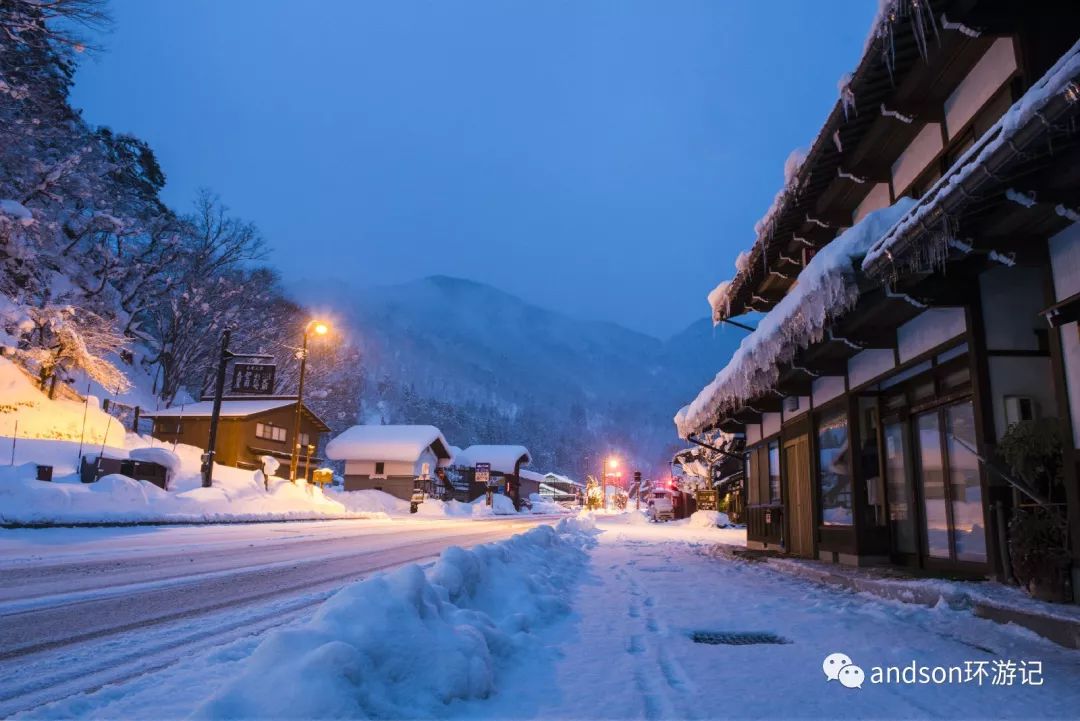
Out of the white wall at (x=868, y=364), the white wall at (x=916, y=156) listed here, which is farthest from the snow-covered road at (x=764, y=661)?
the white wall at (x=916, y=156)

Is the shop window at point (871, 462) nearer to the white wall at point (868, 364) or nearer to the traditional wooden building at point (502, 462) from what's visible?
the white wall at point (868, 364)

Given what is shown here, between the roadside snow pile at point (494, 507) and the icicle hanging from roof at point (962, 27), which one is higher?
the icicle hanging from roof at point (962, 27)

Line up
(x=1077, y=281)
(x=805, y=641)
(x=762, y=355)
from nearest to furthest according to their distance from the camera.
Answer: (x=805, y=641) < (x=1077, y=281) < (x=762, y=355)

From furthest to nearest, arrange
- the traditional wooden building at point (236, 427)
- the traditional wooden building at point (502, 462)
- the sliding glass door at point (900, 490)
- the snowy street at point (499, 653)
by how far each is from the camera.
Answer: the traditional wooden building at point (502, 462), the traditional wooden building at point (236, 427), the sliding glass door at point (900, 490), the snowy street at point (499, 653)

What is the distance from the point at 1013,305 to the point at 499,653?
22.9 feet

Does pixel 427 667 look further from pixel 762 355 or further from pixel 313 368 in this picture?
pixel 313 368

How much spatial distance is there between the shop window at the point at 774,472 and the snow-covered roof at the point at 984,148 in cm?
986

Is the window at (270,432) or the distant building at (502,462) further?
the distant building at (502,462)

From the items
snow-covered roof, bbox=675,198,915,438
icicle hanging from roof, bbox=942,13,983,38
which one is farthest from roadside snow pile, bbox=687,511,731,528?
icicle hanging from roof, bbox=942,13,983,38

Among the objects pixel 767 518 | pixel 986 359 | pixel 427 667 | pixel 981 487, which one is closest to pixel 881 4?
pixel 986 359

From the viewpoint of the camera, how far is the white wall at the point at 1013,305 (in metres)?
7.31

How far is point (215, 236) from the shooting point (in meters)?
45.1

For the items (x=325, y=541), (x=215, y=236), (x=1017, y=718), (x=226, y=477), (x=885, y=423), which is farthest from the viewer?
(x=215, y=236)

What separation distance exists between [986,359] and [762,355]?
Answer: 122 inches
